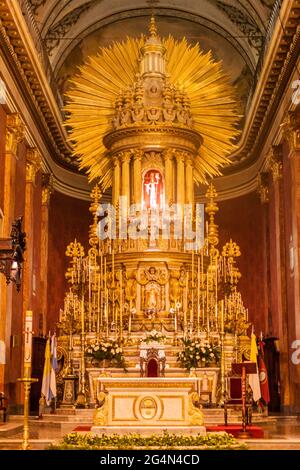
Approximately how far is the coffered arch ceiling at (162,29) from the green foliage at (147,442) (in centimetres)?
1583

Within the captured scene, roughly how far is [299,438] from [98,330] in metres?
7.21

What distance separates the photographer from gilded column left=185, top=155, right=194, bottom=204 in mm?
22234

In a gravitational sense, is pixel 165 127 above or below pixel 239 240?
above

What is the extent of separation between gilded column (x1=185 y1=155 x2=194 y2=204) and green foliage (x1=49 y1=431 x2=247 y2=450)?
11191 millimetres

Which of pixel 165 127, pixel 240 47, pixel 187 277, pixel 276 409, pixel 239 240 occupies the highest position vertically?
pixel 240 47

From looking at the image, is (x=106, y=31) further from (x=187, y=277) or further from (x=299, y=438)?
(x=299, y=438)

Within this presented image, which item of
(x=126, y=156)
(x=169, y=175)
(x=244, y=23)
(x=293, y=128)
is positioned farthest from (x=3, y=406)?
(x=244, y=23)

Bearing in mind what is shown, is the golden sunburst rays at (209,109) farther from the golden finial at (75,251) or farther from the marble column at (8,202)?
the marble column at (8,202)

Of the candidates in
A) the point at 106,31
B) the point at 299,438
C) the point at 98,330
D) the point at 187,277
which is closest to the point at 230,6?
the point at 106,31

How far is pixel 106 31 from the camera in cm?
2677

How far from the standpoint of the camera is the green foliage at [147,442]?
10.9 metres

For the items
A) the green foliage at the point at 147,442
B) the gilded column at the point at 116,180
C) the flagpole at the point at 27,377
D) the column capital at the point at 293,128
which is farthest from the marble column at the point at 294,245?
the flagpole at the point at 27,377

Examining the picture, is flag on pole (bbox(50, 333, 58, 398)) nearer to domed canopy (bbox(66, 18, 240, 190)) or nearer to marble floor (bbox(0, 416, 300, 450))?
marble floor (bbox(0, 416, 300, 450))

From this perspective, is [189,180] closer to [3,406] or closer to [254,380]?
[254,380]
